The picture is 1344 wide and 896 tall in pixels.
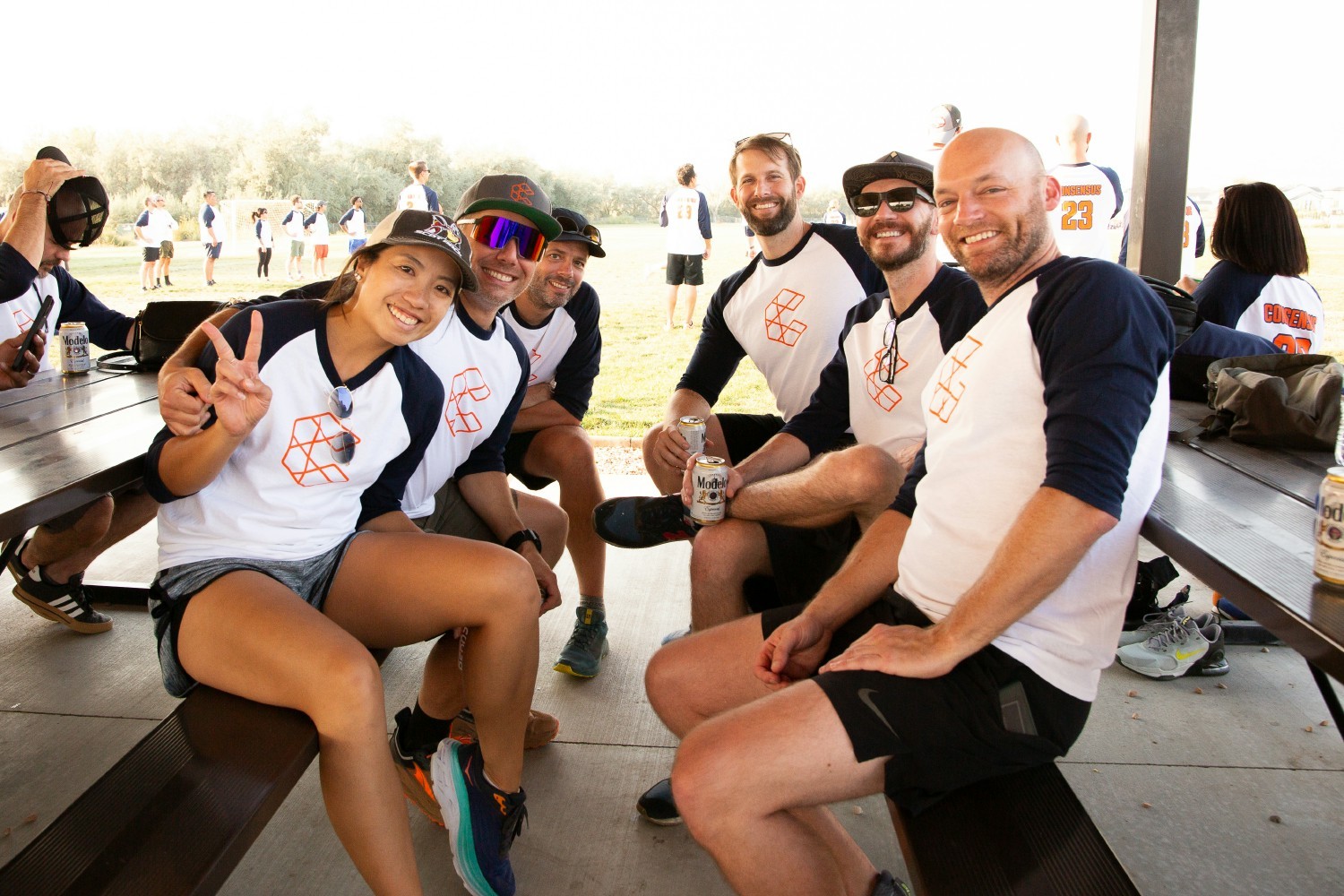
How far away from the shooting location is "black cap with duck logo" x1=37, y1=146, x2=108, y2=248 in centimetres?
325

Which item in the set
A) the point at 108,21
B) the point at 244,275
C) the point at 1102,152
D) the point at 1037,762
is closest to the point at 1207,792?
the point at 1037,762

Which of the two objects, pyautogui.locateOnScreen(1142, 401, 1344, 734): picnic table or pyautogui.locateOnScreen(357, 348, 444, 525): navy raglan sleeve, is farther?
pyautogui.locateOnScreen(357, 348, 444, 525): navy raglan sleeve

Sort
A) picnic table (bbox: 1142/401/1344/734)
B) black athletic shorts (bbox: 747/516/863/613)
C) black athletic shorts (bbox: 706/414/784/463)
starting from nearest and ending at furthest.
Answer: picnic table (bbox: 1142/401/1344/734), black athletic shorts (bbox: 747/516/863/613), black athletic shorts (bbox: 706/414/784/463)

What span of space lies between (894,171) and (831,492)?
3.07 ft

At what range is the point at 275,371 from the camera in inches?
81.1

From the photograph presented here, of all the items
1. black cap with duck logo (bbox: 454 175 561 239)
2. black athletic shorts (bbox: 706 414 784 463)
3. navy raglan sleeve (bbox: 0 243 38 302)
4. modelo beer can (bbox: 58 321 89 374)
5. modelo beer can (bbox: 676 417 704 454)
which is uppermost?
black cap with duck logo (bbox: 454 175 561 239)

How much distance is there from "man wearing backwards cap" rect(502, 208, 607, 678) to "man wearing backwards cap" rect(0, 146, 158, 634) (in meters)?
1.47

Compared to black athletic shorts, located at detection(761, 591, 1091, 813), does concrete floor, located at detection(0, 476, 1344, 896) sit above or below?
below

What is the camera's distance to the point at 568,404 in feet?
11.6

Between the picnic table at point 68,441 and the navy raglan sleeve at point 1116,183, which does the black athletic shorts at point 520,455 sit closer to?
the picnic table at point 68,441

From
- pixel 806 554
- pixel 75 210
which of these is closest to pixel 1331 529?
pixel 806 554

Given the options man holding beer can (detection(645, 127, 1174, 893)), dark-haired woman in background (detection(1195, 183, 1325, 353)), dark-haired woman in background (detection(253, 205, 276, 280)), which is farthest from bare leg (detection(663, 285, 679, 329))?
man holding beer can (detection(645, 127, 1174, 893))

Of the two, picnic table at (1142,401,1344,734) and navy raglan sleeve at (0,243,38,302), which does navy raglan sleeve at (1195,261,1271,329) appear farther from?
navy raglan sleeve at (0,243,38,302)

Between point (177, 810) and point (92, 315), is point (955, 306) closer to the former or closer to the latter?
point (177, 810)
